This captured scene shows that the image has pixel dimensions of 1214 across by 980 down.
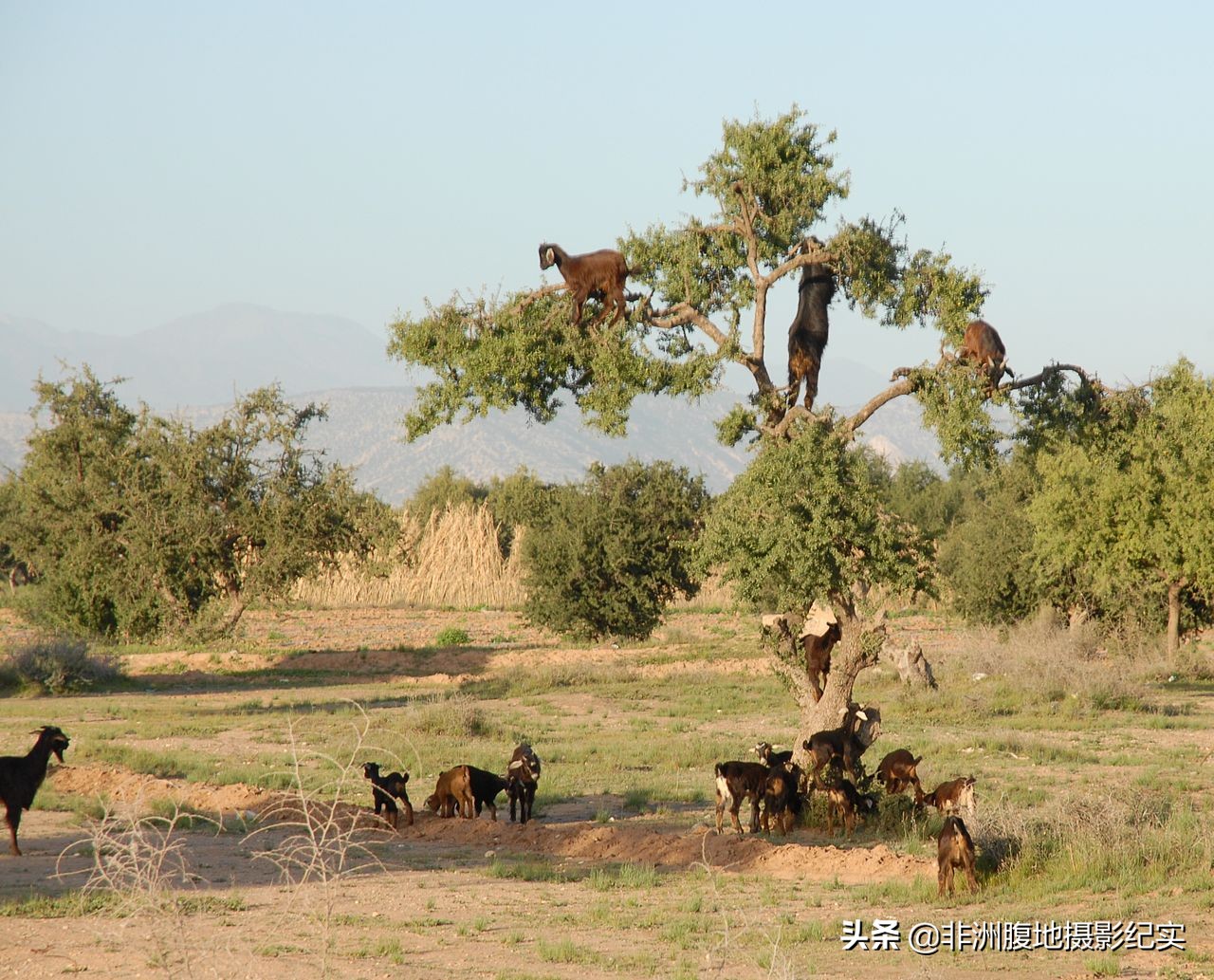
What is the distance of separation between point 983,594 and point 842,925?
94.2ft

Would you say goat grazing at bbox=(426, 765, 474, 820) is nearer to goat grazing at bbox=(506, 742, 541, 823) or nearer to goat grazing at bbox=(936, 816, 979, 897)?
goat grazing at bbox=(506, 742, 541, 823)

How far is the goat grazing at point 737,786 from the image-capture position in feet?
42.7

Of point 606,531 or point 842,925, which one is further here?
point 606,531

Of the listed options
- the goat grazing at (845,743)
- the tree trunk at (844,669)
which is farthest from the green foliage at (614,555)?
the goat grazing at (845,743)

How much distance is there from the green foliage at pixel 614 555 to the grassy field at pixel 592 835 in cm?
670

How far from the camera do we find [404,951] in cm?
884

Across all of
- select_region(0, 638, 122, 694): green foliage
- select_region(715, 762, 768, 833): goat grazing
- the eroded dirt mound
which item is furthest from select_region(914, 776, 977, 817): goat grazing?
select_region(0, 638, 122, 694): green foliage

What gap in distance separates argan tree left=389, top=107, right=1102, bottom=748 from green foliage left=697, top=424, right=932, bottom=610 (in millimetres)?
24

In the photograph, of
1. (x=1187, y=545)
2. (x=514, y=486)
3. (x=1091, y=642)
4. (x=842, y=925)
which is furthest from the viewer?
(x=514, y=486)

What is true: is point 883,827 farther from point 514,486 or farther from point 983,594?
point 514,486

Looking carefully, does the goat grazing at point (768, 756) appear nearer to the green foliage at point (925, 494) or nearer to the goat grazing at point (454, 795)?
the goat grazing at point (454, 795)

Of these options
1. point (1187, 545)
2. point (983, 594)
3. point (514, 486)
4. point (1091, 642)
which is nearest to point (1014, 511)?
point (983, 594)

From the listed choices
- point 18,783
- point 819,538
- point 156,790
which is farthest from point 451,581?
point 18,783

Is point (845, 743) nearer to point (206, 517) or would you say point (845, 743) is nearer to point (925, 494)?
point (206, 517)
